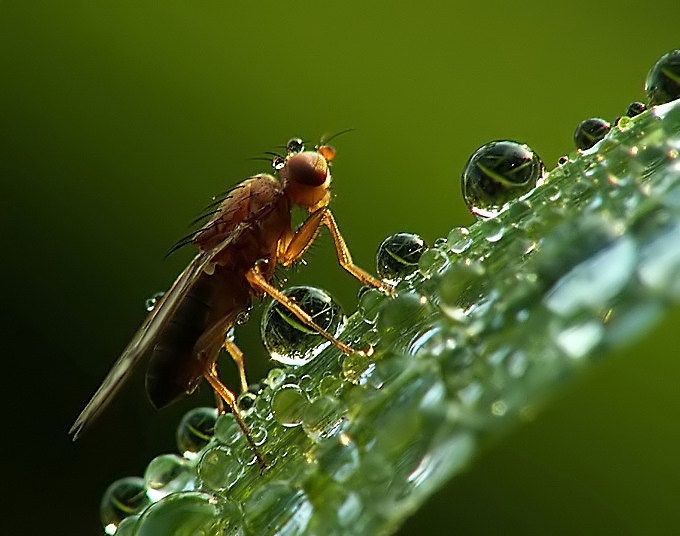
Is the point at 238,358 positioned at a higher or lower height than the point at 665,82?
lower

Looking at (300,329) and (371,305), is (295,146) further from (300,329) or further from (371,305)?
(371,305)

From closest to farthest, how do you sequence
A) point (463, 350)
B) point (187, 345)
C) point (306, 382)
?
point (463, 350) → point (306, 382) → point (187, 345)

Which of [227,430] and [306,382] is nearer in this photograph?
[306,382]

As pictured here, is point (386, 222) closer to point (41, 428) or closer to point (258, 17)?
point (258, 17)

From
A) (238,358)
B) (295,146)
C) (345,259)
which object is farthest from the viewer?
(295,146)

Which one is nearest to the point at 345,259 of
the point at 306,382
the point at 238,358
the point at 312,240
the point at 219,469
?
the point at 312,240

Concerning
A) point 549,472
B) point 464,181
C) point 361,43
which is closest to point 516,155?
point 464,181
